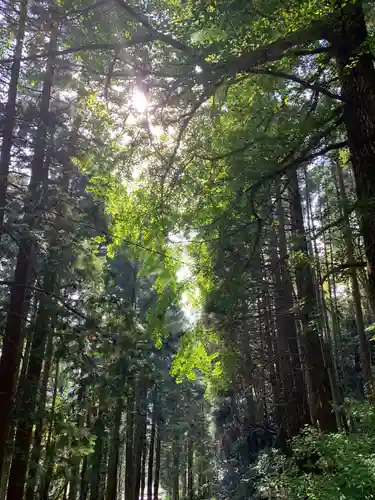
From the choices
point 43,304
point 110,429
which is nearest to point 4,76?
point 43,304

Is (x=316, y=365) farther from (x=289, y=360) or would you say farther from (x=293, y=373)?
(x=289, y=360)

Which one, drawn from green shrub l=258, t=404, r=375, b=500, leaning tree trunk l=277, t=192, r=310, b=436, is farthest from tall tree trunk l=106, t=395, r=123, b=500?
green shrub l=258, t=404, r=375, b=500

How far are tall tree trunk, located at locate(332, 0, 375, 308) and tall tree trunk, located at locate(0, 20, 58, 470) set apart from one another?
4.54 metres

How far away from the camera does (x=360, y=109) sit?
4.09 metres

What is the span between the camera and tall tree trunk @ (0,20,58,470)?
23.5 feet

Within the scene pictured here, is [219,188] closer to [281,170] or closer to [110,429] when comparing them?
[281,170]

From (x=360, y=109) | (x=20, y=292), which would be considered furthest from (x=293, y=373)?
(x=360, y=109)

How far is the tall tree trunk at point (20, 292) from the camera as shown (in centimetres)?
717

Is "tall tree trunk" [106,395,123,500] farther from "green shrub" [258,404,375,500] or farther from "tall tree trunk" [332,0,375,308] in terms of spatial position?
"tall tree trunk" [332,0,375,308]

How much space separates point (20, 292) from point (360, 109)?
6.89 meters

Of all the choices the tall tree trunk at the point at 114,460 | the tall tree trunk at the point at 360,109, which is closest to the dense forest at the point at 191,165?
the tall tree trunk at the point at 360,109

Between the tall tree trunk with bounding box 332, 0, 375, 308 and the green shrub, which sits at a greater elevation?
the tall tree trunk with bounding box 332, 0, 375, 308

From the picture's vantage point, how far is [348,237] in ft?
14.1

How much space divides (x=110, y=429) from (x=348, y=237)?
1321 centimetres
